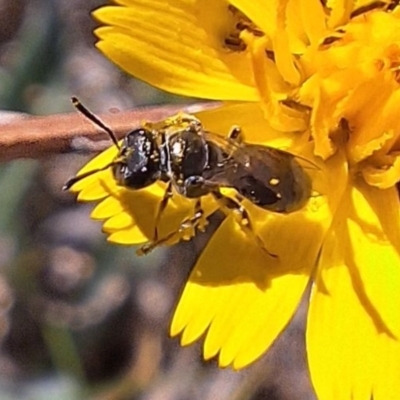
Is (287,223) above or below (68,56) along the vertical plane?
above

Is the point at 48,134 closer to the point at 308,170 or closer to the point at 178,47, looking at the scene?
the point at 178,47

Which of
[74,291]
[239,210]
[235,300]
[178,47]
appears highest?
[178,47]

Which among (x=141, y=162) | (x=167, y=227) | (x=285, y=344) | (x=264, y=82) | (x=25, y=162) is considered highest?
(x=264, y=82)

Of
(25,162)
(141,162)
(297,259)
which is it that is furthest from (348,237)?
(25,162)

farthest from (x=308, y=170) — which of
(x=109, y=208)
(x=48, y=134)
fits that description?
(x=48, y=134)

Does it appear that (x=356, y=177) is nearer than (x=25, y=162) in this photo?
Yes

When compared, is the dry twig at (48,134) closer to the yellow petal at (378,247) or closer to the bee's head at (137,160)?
the bee's head at (137,160)

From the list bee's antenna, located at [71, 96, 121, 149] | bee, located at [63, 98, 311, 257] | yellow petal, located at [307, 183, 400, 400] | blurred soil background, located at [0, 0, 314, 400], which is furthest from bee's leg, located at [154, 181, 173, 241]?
blurred soil background, located at [0, 0, 314, 400]

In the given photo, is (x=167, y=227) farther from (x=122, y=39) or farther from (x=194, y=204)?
(x=122, y=39)
